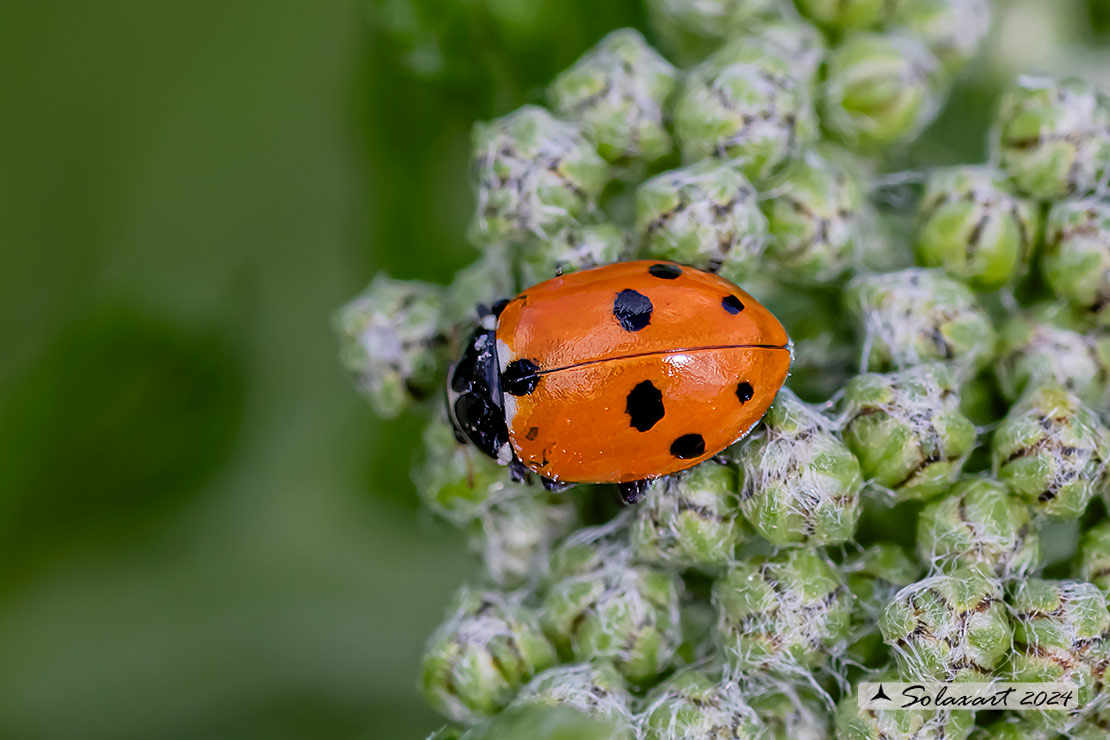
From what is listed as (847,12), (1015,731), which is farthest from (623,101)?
(1015,731)

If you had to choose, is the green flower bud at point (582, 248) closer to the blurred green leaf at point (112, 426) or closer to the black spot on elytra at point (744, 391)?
the black spot on elytra at point (744, 391)

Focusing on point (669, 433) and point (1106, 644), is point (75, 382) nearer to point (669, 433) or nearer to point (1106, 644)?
point (669, 433)

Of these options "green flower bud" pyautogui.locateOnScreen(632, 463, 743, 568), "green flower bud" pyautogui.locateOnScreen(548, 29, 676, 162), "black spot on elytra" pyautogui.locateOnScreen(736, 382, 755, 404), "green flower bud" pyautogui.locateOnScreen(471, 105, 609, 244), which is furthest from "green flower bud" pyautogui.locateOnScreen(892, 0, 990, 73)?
"green flower bud" pyautogui.locateOnScreen(632, 463, 743, 568)

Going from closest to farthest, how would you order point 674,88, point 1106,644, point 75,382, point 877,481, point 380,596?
point 1106,644 < point 877,481 < point 674,88 < point 75,382 < point 380,596

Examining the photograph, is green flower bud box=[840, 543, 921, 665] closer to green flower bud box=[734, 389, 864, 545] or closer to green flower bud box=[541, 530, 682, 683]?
green flower bud box=[734, 389, 864, 545]

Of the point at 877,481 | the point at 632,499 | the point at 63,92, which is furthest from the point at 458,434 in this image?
the point at 63,92

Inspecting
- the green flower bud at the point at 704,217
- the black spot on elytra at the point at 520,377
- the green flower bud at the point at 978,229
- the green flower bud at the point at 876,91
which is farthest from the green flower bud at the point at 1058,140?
the black spot on elytra at the point at 520,377
